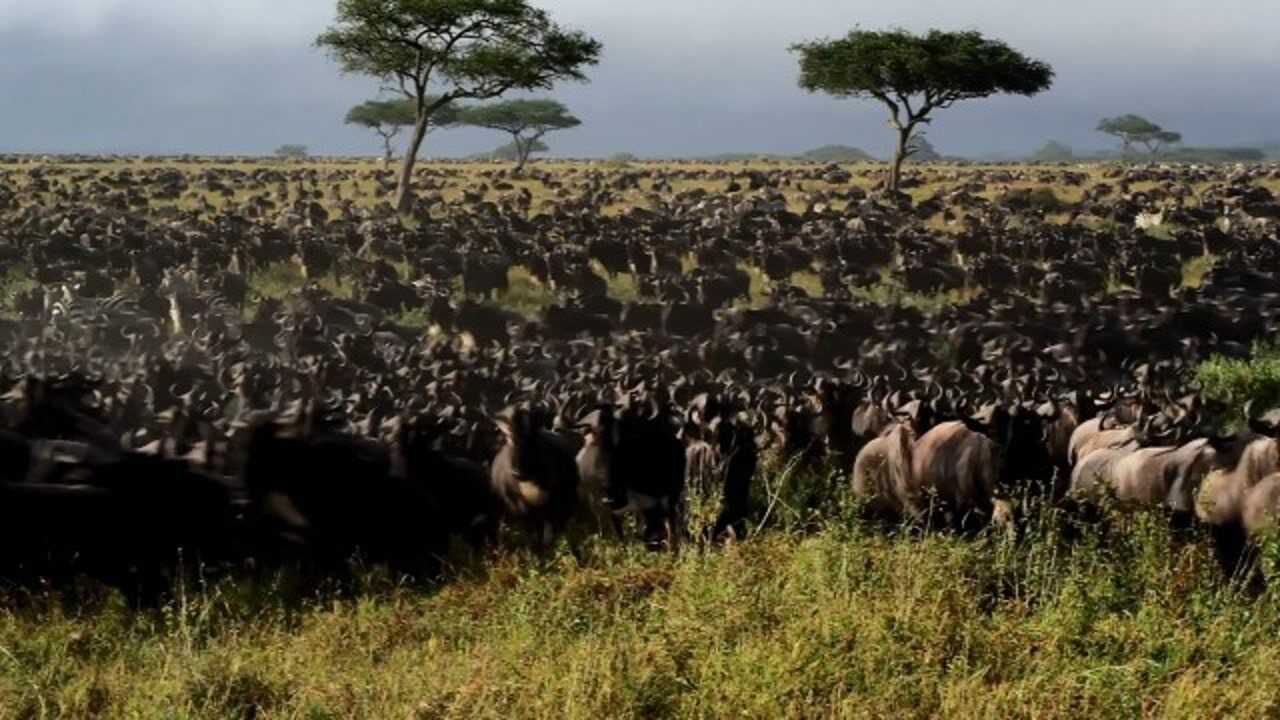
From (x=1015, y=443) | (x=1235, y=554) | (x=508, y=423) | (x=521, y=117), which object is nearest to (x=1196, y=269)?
(x=1015, y=443)

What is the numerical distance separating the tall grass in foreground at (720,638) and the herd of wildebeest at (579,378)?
21.3 inches

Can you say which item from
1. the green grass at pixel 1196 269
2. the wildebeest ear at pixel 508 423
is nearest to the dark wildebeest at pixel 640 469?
the wildebeest ear at pixel 508 423

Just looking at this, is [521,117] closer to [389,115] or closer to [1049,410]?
[389,115]

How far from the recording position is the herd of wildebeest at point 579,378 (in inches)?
368

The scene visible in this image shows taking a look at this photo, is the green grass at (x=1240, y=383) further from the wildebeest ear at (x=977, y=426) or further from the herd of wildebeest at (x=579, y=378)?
the wildebeest ear at (x=977, y=426)

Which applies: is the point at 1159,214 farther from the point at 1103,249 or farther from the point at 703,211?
the point at 703,211

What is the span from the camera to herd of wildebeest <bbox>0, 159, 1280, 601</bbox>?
30.6 ft

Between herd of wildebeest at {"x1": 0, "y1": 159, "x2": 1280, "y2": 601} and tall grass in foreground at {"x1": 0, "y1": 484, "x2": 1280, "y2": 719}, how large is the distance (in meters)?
0.54

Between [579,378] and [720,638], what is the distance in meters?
7.90

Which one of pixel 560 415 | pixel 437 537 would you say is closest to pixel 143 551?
pixel 437 537

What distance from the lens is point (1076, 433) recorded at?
11609 millimetres

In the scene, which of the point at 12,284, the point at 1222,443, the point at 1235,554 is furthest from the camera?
the point at 12,284

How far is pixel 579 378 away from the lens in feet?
49.5

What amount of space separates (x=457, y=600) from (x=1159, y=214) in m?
36.1
